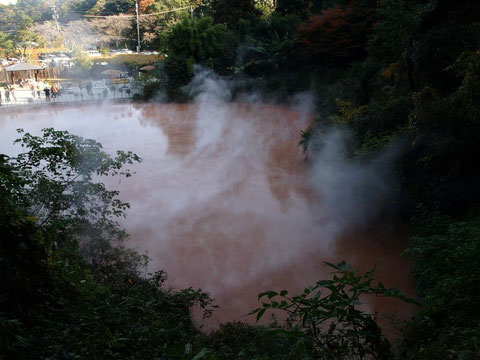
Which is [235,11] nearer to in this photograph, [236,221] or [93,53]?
[93,53]

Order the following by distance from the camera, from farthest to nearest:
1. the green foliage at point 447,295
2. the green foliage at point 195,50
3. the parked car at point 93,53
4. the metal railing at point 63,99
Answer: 1. the parked car at point 93,53
2. the green foliage at point 195,50
3. the metal railing at point 63,99
4. the green foliage at point 447,295

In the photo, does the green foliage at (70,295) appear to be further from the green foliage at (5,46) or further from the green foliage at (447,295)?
the green foliage at (5,46)

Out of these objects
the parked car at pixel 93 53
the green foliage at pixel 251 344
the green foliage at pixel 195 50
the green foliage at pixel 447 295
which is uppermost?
the parked car at pixel 93 53

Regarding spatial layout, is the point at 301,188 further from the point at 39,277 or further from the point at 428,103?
the point at 39,277

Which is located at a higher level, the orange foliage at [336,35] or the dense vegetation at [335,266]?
the orange foliage at [336,35]

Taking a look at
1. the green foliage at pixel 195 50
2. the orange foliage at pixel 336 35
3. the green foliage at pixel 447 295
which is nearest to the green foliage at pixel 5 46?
the green foliage at pixel 195 50

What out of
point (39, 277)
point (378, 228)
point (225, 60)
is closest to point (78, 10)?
point (225, 60)

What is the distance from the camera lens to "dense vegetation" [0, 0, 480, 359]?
2.12 meters

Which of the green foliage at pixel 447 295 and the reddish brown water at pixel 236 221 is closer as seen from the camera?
the green foliage at pixel 447 295

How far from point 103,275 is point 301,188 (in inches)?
215

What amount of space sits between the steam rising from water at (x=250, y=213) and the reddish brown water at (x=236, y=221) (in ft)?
0.06

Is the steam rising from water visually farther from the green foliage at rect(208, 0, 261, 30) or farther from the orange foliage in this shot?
the green foliage at rect(208, 0, 261, 30)

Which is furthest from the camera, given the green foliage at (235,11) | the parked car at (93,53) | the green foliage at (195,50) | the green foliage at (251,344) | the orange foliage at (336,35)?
the parked car at (93,53)

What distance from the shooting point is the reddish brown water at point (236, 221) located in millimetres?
6031
